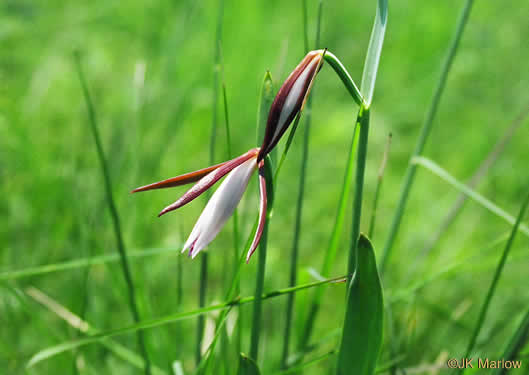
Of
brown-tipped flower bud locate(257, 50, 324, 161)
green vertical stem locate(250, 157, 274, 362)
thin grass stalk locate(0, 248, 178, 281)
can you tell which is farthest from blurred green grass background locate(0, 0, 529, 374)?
brown-tipped flower bud locate(257, 50, 324, 161)

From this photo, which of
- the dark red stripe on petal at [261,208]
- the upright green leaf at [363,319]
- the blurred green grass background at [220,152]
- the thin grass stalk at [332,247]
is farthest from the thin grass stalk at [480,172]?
the dark red stripe on petal at [261,208]

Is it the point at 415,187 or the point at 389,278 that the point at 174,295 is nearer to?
the point at 389,278

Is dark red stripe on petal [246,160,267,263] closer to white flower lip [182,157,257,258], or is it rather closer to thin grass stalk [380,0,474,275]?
white flower lip [182,157,257,258]

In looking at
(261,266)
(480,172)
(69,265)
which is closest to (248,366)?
(261,266)

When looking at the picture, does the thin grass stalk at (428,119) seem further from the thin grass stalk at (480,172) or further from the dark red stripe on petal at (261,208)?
the dark red stripe on petal at (261,208)

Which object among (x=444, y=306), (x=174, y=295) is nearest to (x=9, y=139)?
(x=174, y=295)

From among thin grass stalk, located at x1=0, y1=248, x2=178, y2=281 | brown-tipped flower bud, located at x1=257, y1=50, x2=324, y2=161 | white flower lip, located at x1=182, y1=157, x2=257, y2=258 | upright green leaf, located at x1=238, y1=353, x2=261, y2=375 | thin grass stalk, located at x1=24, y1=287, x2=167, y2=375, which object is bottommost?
thin grass stalk, located at x1=24, y1=287, x2=167, y2=375
